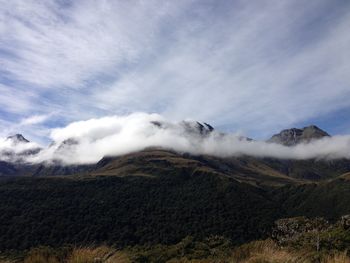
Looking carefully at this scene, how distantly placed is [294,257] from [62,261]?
287 inches

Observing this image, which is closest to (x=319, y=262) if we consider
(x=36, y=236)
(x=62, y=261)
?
A: (x=62, y=261)

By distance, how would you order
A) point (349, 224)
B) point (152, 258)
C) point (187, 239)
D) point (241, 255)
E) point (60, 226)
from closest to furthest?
point (241, 255) < point (152, 258) < point (187, 239) < point (349, 224) < point (60, 226)

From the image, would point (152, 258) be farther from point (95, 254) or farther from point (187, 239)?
point (187, 239)

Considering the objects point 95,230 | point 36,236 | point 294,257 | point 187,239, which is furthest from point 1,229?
point 294,257

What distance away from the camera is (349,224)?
88.9ft

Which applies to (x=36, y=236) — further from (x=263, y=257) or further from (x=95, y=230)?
(x=263, y=257)

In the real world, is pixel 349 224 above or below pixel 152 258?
above

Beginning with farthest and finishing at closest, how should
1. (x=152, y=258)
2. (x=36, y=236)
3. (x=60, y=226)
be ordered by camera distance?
(x=60, y=226), (x=36, y=236), (x=152, y=258)

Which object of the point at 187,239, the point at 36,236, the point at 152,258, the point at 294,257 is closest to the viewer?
the point at 294,257

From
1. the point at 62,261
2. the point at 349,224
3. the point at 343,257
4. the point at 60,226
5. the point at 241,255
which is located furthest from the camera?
the point at 60,226

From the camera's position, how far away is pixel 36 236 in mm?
175125

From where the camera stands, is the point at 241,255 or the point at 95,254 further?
the point at 241,255

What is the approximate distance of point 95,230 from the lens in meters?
199

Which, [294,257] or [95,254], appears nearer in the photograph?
[294,257]
